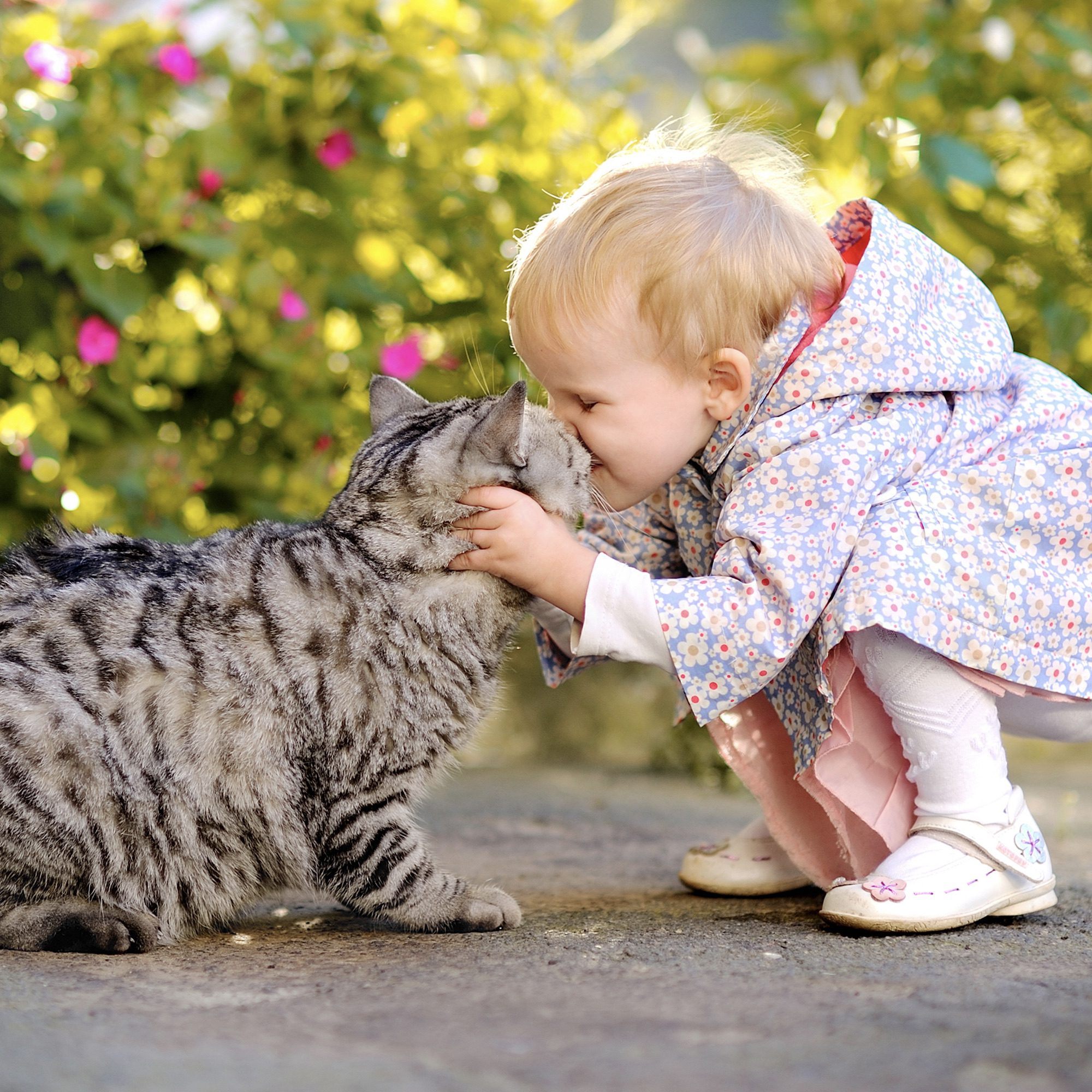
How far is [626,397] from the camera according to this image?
75.8 inches

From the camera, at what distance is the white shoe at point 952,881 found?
172cm

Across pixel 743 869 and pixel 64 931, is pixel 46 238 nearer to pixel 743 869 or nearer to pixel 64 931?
pixel 64 931

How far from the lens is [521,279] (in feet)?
6.45

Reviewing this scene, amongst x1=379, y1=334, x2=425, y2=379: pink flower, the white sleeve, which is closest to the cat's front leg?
the white sleeve

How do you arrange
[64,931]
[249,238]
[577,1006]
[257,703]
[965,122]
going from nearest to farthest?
[577,1006] → [64,931] → [257,703] → [249,238] → [965,122]

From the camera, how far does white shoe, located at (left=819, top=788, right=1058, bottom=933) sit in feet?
5.64

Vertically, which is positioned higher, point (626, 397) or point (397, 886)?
point (626, 397)

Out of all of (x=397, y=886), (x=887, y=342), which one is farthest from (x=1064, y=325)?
(x=397, y=886)

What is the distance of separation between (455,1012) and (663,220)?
123 cm

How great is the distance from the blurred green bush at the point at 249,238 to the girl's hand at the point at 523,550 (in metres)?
0.94

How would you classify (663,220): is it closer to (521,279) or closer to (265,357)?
(521,279)

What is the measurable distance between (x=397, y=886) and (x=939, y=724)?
835mm

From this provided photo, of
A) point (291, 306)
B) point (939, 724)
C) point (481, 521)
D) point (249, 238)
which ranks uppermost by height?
point (249, 238)

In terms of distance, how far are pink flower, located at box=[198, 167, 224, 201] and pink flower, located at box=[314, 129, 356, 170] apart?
24 centimetres
